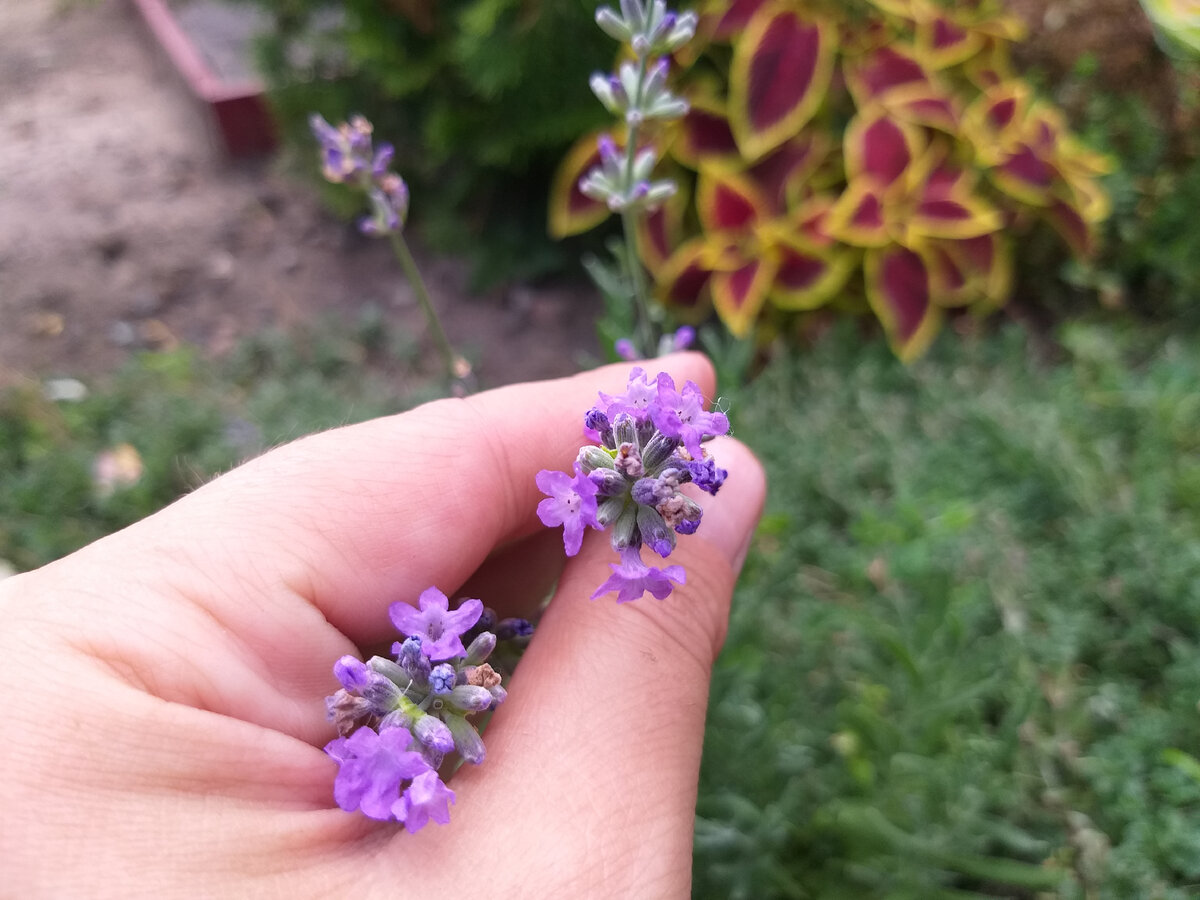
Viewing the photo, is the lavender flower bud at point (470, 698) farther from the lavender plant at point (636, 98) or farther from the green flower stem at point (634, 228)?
the green flower stem at point (634, 228)

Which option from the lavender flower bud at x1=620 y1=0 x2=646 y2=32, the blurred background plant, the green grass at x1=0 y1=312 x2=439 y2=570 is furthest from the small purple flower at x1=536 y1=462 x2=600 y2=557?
the green grass at x1=0 y1=312 x2=439 y2=570

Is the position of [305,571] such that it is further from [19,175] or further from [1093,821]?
→ [19,175]

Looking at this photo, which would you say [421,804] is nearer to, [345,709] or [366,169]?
[345,709]

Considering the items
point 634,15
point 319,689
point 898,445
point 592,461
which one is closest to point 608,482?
point 592,461

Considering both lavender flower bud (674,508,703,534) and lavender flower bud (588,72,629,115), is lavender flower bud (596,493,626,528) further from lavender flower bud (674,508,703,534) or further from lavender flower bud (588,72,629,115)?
lavender flower bud (588,72,629,115)

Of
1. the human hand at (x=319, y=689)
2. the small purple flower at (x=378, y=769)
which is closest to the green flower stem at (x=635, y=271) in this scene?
the human hand at (x=319, y=689)
